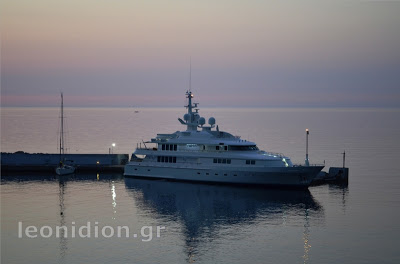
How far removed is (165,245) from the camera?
3456 centimetres

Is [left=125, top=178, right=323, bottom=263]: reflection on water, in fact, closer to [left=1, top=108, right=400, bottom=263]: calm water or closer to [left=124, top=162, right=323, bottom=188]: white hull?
[left=1, top=108, right=400, bottom=263]: calm water

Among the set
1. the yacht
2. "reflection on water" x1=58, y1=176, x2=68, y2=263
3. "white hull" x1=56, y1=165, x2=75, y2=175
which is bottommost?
"reflection on water" x1=58, y1=176, x2=68, y2=263

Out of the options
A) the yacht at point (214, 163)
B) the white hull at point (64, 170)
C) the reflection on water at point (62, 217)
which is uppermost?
Answer: the yacht at point (214, 163)

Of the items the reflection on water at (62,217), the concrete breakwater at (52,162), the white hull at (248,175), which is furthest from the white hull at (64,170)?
the white hull at (248,175)

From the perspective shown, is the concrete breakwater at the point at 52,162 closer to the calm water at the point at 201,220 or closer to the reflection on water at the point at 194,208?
the calm water at the point at 201,220

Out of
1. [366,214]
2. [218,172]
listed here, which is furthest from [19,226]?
[366,214]

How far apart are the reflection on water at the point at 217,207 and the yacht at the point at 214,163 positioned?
1133mm

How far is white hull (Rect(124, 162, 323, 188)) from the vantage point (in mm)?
53719

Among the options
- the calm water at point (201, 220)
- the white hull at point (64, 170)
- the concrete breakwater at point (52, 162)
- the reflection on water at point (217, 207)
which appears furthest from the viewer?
the concrete breakwater at point (52, 162)

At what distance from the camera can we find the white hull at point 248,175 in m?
53.7

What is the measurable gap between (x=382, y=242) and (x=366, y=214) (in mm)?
8217

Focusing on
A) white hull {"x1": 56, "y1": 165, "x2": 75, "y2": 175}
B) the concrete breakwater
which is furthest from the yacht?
white hull {"x1": 56, "y1": 165, "x2": 75, "y2": 175}

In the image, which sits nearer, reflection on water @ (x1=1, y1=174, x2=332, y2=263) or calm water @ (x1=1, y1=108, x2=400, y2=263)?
calm water @ (x1=1, y1=108, x2=400, y2=263)

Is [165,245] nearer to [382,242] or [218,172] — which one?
[382,242]
